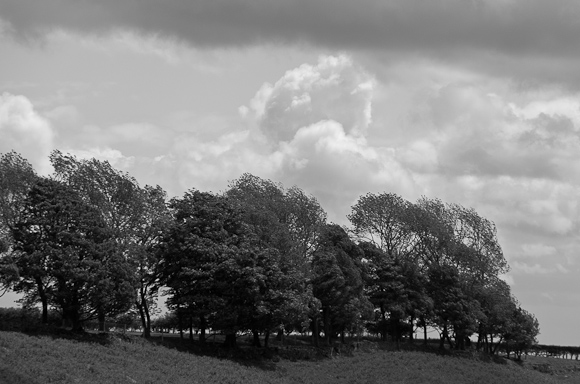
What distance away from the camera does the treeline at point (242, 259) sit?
73188 millimetres

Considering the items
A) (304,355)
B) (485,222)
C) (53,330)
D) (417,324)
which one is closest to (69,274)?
(53,330)

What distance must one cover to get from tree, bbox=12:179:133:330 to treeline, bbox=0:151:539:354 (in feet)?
0.43

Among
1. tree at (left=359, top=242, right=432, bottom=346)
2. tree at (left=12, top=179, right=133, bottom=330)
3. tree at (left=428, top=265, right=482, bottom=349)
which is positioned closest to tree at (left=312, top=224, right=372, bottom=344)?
tree at (left=359, top=242, right=432, bottom=346)

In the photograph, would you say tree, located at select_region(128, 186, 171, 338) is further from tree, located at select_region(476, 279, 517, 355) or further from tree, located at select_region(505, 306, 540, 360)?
tree, located at select_region(505, 306, 540, 360)

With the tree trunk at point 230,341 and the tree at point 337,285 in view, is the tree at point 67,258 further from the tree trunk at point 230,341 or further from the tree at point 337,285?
the tree at point 337,285

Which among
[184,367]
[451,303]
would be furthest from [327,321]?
[184,367]

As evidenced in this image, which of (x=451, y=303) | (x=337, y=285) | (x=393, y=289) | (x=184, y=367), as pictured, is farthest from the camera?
(x=451, y=303)

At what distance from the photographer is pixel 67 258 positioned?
71375mm

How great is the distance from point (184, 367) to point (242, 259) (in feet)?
50.5

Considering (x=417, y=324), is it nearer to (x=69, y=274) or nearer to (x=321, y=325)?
(x=321, y=325)

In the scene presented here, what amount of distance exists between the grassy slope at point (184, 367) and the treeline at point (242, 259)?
521 cm

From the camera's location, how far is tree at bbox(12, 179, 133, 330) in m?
71.1

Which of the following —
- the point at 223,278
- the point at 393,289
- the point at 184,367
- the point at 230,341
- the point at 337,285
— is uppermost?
the point at 393,289

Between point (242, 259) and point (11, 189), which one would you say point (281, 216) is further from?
point (11, 189)
